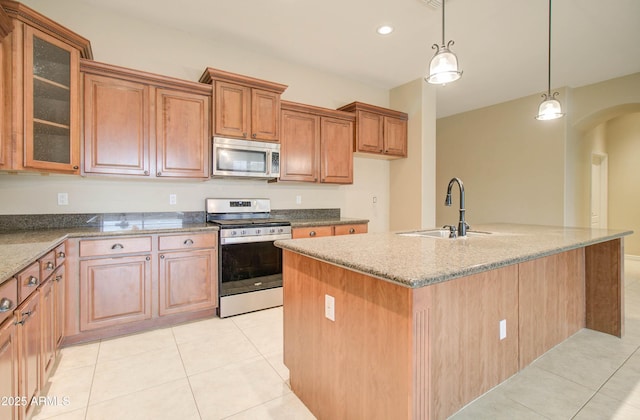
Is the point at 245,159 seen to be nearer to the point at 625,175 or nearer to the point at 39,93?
the point at 39,93

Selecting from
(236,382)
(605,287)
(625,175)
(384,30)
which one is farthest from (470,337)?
(625,175)

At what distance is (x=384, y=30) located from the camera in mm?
3082

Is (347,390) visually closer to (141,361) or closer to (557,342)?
(141,361)

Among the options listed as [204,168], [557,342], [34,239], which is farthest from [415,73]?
[34,239]

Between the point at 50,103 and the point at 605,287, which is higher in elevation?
the point at 50,103

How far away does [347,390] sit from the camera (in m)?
1.38

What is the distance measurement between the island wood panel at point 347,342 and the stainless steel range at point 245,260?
120 cm

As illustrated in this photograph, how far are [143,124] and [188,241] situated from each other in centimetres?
110

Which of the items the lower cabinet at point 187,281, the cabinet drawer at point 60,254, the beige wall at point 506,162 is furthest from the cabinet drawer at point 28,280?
the beige wall at point 506,162

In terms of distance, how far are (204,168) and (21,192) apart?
1410 millimetres

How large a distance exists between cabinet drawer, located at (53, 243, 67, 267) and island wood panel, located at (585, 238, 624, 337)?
4.03m

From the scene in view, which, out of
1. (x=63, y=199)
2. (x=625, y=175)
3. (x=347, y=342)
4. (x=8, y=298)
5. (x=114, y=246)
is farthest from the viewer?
(x=625, y=175)

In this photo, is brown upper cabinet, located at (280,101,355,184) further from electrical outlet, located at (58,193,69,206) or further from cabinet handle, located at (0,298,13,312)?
cabinet handle, located at (0,298,13,312)

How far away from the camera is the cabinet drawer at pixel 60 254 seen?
6.54 feet
